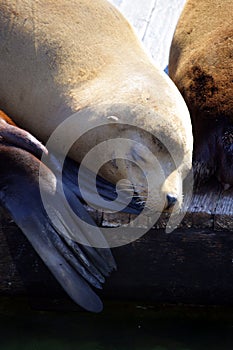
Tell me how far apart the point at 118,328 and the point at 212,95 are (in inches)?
41.1

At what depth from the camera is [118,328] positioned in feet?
12.2

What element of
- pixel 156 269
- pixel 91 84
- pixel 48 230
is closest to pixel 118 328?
pixel 156 269

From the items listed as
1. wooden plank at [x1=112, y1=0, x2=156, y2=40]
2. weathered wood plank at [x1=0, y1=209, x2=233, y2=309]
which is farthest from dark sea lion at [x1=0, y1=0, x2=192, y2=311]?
wooden plank at [x1=112, y1=0, x2=156, y2=40]

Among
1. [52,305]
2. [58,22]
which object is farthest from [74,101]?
[52,305]

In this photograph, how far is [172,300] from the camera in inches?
151

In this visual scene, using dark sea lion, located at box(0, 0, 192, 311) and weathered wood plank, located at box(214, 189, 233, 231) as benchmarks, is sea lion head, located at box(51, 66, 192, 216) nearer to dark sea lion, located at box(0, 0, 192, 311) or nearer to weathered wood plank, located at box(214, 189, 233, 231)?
dark sea lion, located at box(0, 0, 192, 311)

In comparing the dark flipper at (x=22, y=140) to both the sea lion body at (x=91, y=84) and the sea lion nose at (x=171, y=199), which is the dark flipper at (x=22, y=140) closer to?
the sea lion body at (x=91, y=84)

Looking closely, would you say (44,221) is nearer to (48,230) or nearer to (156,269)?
(48,230)

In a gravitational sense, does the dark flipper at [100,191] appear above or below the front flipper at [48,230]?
above

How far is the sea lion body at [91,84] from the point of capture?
3.52 metres

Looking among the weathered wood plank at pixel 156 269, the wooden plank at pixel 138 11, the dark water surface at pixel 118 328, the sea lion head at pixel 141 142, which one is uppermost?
the sea lion head at pixel 141 142

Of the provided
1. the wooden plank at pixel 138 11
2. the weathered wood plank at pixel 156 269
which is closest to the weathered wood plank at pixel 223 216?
the weathered wood plank at pixel 156 269

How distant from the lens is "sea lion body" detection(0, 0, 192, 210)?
3521 millimetres

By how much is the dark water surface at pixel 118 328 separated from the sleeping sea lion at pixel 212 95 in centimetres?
59
